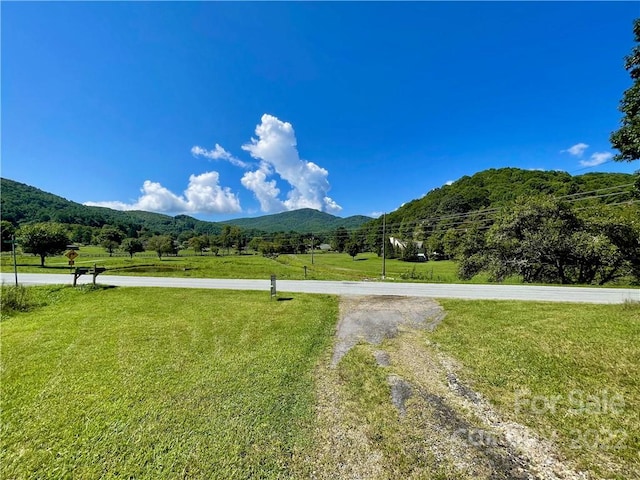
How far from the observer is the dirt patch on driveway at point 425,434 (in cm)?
274

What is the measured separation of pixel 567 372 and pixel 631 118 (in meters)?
10.6

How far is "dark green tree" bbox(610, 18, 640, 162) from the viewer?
880 cm

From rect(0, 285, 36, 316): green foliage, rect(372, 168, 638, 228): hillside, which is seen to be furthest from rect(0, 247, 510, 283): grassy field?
rect(372, 168, 638, 228): hillside

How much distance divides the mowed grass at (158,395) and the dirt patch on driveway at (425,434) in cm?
36

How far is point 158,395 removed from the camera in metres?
4.25

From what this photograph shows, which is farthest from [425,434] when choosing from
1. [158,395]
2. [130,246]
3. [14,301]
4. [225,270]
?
[130,246]

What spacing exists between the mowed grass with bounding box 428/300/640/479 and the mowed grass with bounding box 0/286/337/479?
3142 millimetres

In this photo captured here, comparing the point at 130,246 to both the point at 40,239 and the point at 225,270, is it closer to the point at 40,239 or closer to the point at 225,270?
the point at 40,239

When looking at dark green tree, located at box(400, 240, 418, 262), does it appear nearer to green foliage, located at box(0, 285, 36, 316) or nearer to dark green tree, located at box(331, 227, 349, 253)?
dark green tree, located at box(331, 227, 349, 253)

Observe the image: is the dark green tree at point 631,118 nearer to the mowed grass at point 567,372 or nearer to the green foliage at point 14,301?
the mowed grass at point 567,372

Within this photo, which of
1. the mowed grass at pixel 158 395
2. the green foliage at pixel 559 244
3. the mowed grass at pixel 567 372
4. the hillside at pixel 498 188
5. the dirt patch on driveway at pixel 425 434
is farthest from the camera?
the hillside at pixel 498 188

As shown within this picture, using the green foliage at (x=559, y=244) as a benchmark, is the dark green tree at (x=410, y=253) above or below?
below

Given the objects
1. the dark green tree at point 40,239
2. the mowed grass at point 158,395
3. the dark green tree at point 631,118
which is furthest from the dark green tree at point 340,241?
the mowed grass at point 158,395

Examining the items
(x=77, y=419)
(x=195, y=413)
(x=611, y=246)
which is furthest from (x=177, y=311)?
(x=611, y=246)
